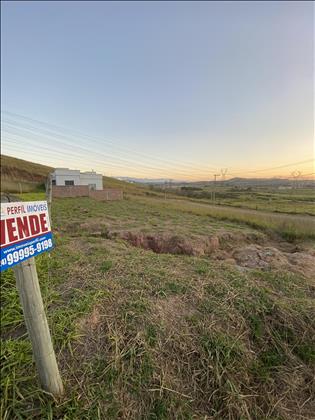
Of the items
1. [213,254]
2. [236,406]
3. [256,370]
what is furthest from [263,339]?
[213,254]

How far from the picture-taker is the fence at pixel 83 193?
26203 millimetres

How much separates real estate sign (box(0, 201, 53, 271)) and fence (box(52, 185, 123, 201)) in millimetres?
25406

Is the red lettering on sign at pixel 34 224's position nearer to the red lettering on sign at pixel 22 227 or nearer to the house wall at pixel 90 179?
the red lettering on sign at pixel 22 227

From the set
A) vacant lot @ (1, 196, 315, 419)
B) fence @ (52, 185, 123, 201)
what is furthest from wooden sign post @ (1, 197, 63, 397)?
fence @ (52, 185, 123, 201)

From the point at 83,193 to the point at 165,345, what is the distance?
27.2m

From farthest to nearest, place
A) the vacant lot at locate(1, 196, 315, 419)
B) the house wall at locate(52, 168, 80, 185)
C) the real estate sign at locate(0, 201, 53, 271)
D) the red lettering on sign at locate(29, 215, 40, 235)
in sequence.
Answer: the house wall at locate(52, 168, 80, 185), the vacant lot at locate(1, 196, 315, 419), the red lettering on sign at locate(29, 215, 40, 235), the real estate sign at locate(0, 201, 53, 271)

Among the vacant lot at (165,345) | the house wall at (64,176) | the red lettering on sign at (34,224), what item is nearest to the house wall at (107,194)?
the house wall at (64,176)

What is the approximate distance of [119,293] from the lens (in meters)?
2.72

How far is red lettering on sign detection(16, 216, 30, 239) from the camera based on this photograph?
1.26m

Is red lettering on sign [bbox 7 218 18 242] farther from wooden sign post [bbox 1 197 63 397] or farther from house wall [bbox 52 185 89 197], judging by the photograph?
house wall [bbox 52 185 89 197]

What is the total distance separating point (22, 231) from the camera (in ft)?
4.20

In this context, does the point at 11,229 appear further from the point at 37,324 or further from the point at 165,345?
the point at 165,345

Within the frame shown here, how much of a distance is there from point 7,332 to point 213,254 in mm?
4992

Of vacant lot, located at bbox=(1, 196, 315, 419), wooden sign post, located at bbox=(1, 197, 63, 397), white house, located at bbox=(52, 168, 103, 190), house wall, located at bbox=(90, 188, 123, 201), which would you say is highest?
white house, located at bbox=(52, 168, 103, 190)
